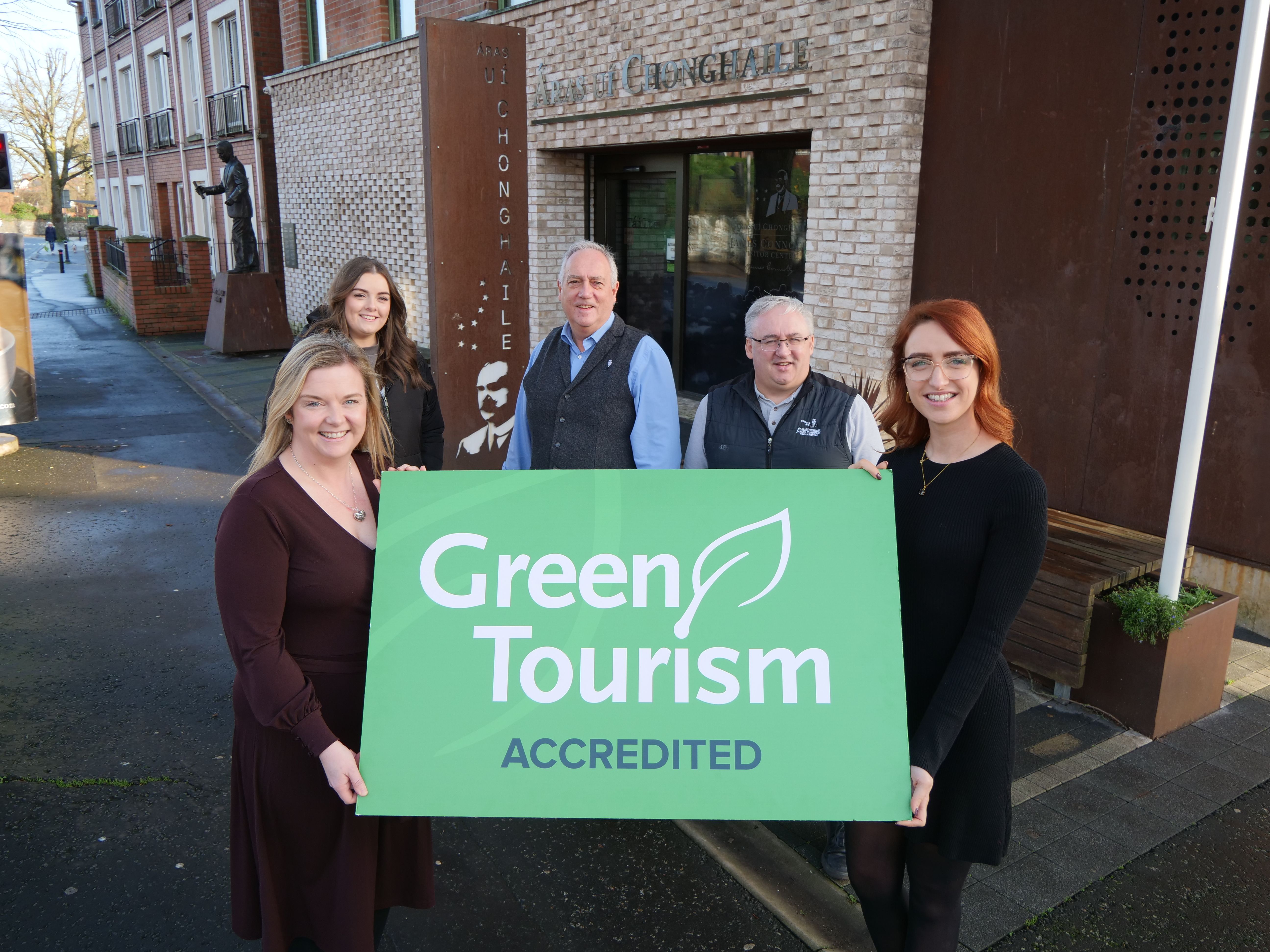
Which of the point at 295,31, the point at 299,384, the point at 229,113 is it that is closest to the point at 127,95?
the point at 229,113

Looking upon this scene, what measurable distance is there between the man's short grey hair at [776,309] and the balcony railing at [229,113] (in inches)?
755

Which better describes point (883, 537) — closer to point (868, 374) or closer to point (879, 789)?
point (879, 789)

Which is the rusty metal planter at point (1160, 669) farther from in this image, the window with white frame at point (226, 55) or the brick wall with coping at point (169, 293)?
the window with white frame at point (226, 55)

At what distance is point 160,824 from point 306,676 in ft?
6.62

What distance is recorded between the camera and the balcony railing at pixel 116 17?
2841 cm

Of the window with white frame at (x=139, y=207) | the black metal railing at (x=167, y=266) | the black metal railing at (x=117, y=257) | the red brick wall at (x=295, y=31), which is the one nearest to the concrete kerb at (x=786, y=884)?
the red brick wall at (x=295, y=31)

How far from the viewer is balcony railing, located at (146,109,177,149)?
2595 cm

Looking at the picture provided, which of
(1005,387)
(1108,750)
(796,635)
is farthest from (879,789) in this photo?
(1005,387)

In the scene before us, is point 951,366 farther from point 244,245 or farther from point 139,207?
point 139,207

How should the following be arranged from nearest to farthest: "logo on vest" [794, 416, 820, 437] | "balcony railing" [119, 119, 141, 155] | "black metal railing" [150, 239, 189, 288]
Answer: "logo on vest" [794, 416, 820, 437] < "black metal railing" [150, 239, 189, 288] < "balcony railing" [119, 119, 141, 155]

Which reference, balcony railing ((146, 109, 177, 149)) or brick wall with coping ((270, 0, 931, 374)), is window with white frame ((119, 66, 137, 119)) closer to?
balcony railing ((146, 109, 177, 149))

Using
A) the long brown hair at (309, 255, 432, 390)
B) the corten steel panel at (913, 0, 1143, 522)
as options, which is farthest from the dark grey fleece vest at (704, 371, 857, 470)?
the corten steel panel at (913, 0, 1143, 522)

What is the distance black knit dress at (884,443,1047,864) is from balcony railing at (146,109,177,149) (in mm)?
27913

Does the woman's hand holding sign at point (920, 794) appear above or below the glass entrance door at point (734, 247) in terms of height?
below
